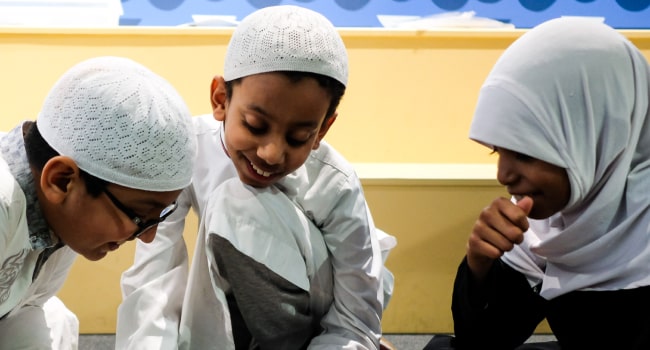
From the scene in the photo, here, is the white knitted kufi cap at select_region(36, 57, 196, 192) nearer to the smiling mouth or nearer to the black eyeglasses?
the black eyeglasses

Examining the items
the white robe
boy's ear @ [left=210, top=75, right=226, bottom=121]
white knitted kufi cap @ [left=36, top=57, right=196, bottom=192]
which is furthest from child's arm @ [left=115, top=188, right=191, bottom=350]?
white knitted kufi cap @ [left=36, top=57, right=196, bottom=192]

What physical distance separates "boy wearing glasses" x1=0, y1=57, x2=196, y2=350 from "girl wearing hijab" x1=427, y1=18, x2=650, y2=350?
1.86 ft

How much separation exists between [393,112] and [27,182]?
136cm

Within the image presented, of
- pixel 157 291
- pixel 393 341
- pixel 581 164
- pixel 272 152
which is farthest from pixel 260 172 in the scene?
pixel 393 341

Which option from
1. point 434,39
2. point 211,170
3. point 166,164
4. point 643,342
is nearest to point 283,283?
point 211,170

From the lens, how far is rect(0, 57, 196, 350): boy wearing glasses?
103 centimetres

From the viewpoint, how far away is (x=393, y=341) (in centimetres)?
205

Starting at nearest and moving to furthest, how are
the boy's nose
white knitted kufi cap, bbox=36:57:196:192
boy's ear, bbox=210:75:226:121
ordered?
1. white knitted kufi cap, bbox=36:57:196:192
2. the boy's nose
3. boy's ear, bbox=210:75:226:121

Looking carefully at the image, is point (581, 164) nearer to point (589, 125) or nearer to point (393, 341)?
point (589, 125)

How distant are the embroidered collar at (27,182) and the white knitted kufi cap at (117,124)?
6 centimetres

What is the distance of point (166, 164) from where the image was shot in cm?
107

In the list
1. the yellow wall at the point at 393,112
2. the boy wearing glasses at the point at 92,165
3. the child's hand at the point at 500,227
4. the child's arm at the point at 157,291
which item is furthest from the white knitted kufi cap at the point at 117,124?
the yellow wall at the point at 393,112

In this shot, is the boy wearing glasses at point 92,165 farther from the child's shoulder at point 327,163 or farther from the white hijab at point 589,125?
the white hijab at point 589,125

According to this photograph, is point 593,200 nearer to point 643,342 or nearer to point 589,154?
point 589,154
